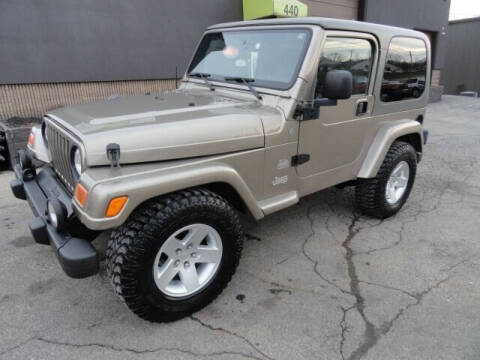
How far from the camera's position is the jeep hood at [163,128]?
7.16 feet

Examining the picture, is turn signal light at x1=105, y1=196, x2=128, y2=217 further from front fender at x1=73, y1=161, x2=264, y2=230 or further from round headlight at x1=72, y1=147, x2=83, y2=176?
round headlight at x1=72, y1=147, x2=83, y2=176

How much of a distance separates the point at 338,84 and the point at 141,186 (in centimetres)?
155

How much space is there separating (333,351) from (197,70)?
9.14 feet

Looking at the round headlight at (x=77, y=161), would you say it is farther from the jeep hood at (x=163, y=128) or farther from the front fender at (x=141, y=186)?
the front fender at (x=141, y=186)

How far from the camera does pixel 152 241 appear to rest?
2189 mm

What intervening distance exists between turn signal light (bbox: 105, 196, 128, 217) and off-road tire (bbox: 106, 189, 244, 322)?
0.19 meters

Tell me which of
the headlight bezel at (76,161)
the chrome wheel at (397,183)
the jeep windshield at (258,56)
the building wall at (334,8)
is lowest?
the chrome wheel at (397,183)

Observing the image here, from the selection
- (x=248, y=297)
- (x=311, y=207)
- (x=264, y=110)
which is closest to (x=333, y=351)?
(x=248, y=297)

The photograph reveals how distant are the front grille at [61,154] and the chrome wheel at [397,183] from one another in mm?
3026

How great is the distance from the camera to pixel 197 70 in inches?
149

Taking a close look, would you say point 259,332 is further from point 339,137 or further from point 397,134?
point 397,134

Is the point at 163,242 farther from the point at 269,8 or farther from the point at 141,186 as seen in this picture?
the point at 269,8

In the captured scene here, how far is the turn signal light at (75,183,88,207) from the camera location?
2.04m

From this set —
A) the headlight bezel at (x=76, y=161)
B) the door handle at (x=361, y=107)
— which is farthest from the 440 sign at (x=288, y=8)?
the headlight bezel at (x=76, y=161)
